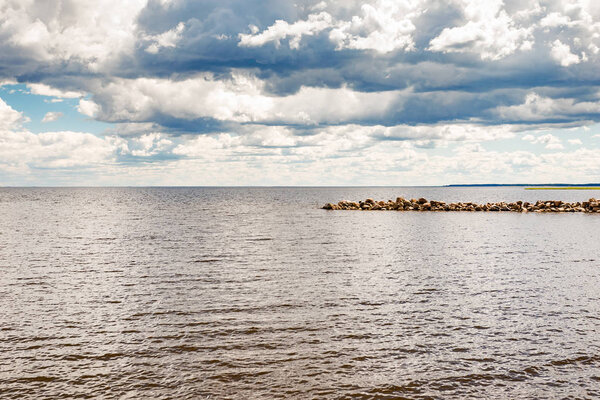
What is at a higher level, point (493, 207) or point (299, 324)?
point (493, 207)

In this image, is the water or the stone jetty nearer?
the water

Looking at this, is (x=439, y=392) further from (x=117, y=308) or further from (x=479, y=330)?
(x=117, y=308)

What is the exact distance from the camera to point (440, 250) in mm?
38875

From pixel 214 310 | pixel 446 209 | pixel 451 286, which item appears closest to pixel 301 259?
pixel 451 286

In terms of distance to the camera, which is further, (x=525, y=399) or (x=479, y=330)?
(x=479, y=330)

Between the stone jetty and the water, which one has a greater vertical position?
the stone jetty

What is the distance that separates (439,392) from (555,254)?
28837mm

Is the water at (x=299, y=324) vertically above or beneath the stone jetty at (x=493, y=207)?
beneath

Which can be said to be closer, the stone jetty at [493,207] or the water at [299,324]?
the water at [299,324]

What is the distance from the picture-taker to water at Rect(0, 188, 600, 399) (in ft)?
43.1

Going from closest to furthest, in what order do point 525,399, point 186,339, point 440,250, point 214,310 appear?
point 525,399 → point 186,339 → point 214,310 → point 440,250

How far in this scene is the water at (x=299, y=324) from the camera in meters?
13.1

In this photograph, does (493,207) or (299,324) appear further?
(493,207)

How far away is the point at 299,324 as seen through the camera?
18.3m
